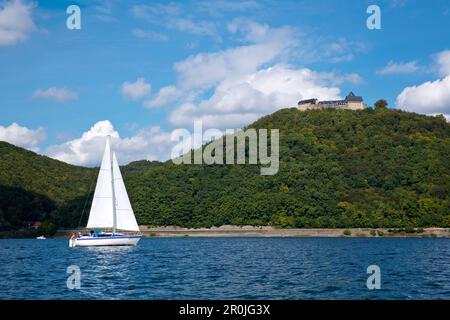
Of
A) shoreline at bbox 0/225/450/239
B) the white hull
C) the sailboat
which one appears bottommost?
shoreline at bbox 0/225/450/239

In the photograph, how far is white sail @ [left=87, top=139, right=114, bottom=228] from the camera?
7394 cm

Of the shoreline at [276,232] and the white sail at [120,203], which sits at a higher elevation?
the white sail at [120,203]

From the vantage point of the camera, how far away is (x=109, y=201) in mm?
74500

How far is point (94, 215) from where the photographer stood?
246 ft

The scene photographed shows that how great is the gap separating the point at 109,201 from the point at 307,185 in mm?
97550

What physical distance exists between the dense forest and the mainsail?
8040cm

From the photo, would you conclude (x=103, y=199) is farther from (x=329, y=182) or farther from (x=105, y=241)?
(x=329, y=182)

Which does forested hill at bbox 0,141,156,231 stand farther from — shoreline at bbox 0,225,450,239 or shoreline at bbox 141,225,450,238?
shoreline at bbox 141,225,450,238

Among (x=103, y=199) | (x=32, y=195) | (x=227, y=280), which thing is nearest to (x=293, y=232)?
(x=103, y=199)

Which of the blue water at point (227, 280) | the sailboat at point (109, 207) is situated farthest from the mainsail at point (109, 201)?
the blue water at point (227, 280)

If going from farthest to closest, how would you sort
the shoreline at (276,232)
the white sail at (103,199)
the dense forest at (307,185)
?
the dense forest at (307,185)
the shoreline at (276,232)
the white sail at (103,199)

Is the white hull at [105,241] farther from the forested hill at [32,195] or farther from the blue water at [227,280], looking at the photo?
the forested hill at [32,195]

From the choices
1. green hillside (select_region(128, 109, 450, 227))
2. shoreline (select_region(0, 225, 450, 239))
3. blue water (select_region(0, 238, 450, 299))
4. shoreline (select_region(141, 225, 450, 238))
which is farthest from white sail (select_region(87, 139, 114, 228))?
green hillside (select_region(128, 109, 450, 227))

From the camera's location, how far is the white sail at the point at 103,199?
73938mm
